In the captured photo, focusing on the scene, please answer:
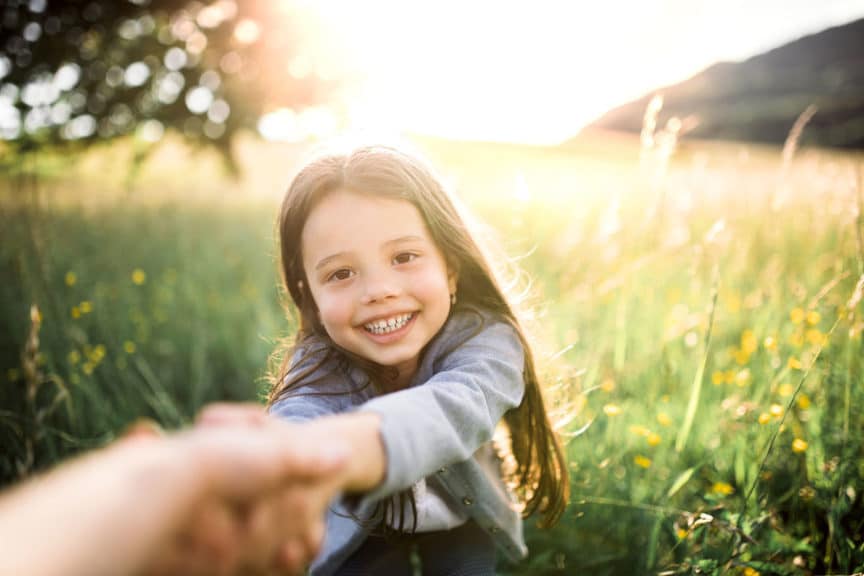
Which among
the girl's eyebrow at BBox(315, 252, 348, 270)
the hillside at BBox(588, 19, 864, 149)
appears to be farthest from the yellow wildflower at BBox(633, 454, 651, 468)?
the hillside at BBox(588, 19, 864, 149)

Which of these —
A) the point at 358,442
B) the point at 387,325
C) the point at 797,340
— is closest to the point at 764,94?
the point at 797,340

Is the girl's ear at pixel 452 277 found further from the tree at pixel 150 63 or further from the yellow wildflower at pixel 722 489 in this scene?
the tree at pixel 150 63

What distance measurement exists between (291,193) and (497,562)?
1.37 meters

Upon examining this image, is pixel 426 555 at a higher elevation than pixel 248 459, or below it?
below

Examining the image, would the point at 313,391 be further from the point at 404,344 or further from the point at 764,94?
the point at 764,94

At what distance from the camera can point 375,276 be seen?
1429 millimetres

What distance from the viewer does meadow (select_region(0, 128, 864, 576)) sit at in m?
1.78

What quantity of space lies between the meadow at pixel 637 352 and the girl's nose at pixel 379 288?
57 cm

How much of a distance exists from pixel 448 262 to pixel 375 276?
0.86ft

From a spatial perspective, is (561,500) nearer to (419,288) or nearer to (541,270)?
(419,288)

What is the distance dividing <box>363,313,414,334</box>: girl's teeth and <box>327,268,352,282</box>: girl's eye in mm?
138

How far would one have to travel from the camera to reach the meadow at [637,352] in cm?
178

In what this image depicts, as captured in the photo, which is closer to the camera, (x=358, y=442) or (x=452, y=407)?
(x=358, y=442)

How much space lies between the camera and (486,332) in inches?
60.3
